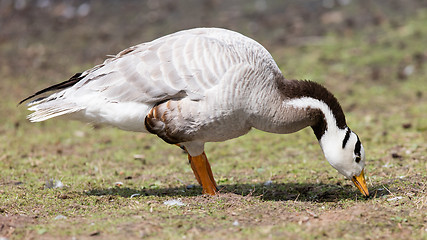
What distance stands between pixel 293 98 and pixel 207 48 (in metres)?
1.12

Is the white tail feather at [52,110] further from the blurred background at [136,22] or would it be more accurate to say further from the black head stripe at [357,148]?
the blurred background at [136,22]

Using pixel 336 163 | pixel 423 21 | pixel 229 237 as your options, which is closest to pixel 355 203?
pixel 336 163

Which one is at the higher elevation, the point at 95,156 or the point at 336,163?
the point at 336,163

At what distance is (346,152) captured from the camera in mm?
5957

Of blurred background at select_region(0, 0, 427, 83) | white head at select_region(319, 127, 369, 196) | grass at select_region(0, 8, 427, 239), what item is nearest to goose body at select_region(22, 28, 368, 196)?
white head at select_region(319, 127, 369, 196)

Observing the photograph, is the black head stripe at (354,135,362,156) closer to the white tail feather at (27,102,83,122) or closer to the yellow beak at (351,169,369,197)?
the yellow beak at (351,169,369,197)

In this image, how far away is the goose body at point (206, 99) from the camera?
5.76 meters

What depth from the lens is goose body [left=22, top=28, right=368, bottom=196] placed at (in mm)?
5758

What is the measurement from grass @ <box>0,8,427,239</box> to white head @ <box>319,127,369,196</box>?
29 centimetres

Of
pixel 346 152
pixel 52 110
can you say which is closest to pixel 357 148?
pixel 346 152

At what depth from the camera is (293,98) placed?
235 inches

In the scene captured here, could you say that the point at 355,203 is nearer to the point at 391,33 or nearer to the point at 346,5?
the point at 391,33

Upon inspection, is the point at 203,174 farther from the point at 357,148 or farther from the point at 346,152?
the point at 357,148

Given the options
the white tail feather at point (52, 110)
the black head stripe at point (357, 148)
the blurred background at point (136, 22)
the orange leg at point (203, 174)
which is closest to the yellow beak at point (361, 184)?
the black head stripe at point (357, 148)
